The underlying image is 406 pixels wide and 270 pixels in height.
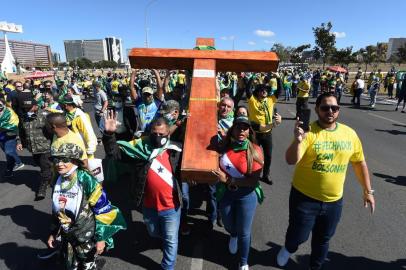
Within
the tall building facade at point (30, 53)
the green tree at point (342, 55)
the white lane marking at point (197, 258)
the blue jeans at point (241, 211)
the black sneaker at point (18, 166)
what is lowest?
the white lane marking at point (197, 258)

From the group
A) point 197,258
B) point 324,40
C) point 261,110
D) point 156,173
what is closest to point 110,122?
point 156,173

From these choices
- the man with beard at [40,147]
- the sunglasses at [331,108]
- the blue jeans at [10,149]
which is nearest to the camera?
the sunglasses at [331,108]

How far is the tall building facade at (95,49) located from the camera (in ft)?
534

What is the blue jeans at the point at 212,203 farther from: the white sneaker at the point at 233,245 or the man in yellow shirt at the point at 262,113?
the man in yellow shirt at the point at 262,113

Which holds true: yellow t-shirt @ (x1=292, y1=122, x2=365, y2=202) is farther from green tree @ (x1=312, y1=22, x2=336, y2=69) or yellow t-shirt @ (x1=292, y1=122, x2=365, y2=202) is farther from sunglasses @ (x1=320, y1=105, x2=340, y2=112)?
green tree @ (x1=312, y1=22, x2=336, y2=69)

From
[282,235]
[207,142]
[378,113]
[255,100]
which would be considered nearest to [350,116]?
[378,113]

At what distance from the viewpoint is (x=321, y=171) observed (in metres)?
2.52

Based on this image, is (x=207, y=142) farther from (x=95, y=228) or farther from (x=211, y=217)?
(x=211, y=217)

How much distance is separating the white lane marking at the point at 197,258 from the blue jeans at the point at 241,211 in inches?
20.7

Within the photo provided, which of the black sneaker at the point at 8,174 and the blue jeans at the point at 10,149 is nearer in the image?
the blue jeans at the point at 10,149

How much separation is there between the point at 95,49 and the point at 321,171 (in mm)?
182221

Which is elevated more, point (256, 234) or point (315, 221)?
point (315, 221)

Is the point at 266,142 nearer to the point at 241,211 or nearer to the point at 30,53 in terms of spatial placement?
the point at 241,211

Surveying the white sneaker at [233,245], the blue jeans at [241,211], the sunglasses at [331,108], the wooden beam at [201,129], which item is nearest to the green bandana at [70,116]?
the wooden beam at [201,129]
